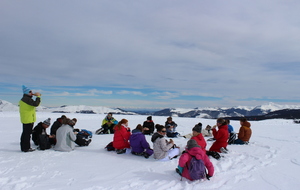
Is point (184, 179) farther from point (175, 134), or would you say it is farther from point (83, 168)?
point (175, 134)

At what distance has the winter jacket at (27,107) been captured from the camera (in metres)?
7.14

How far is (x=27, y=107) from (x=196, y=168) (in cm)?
632

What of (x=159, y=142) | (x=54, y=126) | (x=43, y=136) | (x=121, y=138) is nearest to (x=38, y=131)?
(x=43, y=136)

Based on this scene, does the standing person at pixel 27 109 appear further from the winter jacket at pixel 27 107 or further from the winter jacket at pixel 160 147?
the winter jacket at pixel 160 147

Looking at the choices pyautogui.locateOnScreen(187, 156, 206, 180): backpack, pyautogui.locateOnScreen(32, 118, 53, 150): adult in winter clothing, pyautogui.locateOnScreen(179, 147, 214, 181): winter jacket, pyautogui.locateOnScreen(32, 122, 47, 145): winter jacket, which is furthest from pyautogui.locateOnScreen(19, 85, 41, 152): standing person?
pyautogui.locateOnScreen(187, 156, 206, 180): backpack

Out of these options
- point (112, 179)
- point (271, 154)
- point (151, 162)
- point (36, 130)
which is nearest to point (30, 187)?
point (112, 179)

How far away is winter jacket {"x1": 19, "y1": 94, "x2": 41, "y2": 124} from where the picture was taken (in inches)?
281

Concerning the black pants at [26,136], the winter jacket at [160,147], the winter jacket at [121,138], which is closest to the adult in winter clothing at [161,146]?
the winter jacket at [160,147]

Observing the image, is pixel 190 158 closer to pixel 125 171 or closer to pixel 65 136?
pixel 125 171

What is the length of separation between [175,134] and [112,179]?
737 centimetres

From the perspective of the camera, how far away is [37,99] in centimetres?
715

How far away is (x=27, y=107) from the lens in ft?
23.9

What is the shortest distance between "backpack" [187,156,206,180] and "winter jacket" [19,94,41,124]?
225 inches

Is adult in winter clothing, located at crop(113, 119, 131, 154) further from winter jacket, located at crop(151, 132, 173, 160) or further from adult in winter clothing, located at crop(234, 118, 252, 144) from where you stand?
adult in winter clothing, located at crop(234, 118, 252, 144)
